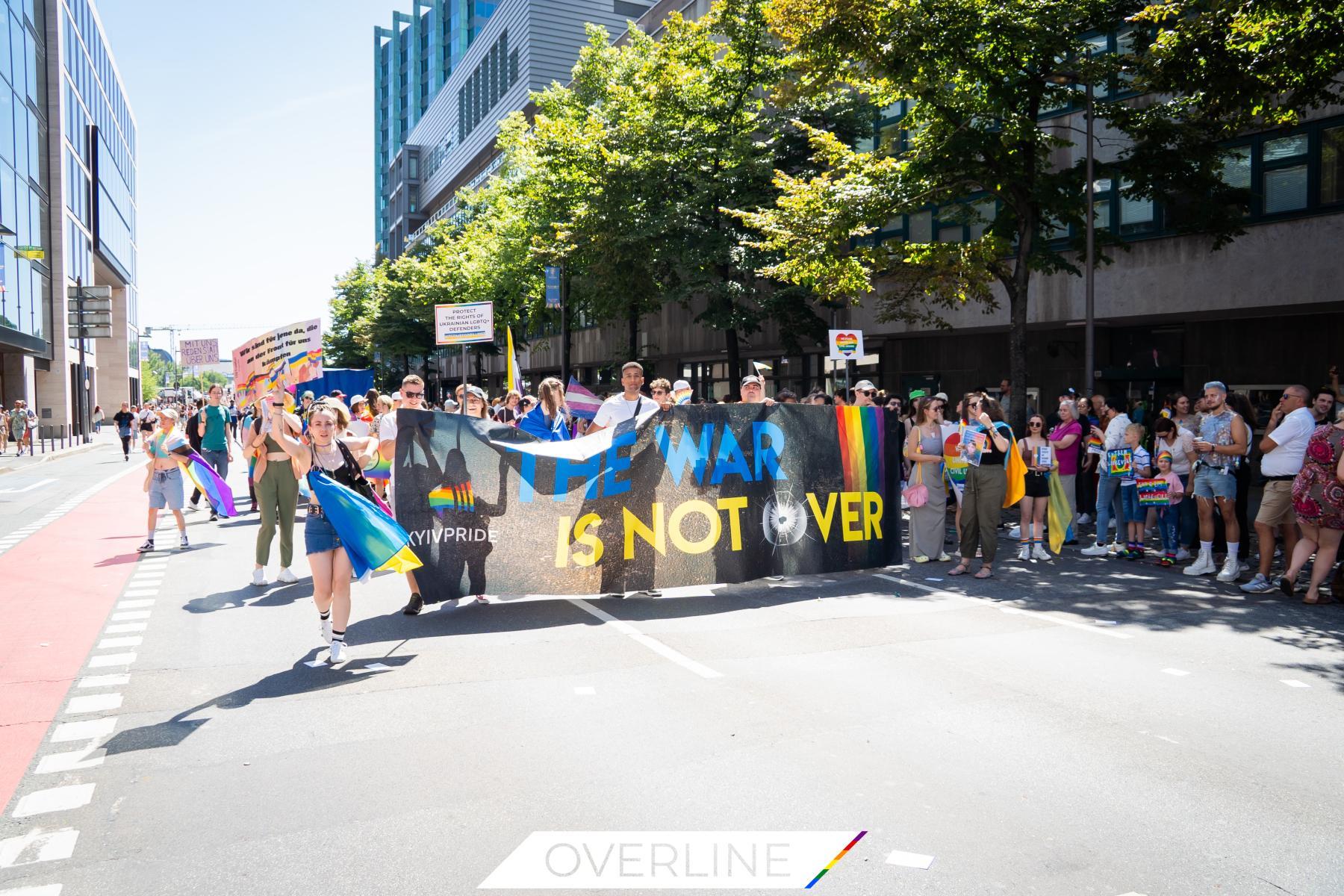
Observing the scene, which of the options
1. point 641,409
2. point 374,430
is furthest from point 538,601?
point 374,430

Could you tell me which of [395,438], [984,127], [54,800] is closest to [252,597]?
[395,438]

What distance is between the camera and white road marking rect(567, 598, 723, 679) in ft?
22.8

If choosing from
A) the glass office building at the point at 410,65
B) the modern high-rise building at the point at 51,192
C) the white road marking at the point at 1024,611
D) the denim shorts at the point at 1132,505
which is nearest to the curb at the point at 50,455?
the modern high-rise building at the point at 51,192

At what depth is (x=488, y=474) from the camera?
9.07m

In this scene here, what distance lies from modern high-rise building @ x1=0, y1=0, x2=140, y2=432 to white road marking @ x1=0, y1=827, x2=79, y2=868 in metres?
40.3

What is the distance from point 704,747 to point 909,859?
1.50 meters

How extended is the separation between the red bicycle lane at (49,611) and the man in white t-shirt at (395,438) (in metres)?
2.37

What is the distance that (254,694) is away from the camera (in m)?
6.48

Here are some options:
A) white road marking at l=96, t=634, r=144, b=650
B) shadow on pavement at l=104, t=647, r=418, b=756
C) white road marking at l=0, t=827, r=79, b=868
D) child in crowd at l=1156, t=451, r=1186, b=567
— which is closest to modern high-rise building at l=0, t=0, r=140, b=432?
white road marking at l=96, t=634, r=144, b=650

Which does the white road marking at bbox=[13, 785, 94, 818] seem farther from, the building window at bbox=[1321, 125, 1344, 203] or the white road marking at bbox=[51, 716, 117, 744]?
the building window at bbox=[1321, 125, 1344, 203]

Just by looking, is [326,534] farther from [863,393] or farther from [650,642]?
[863,393]

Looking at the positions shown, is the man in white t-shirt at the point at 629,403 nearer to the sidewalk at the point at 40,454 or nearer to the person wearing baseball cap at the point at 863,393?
the person wearing baseball cap at the point at 863,393

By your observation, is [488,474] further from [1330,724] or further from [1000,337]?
[1000,337]

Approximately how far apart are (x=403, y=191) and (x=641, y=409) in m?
97.7
